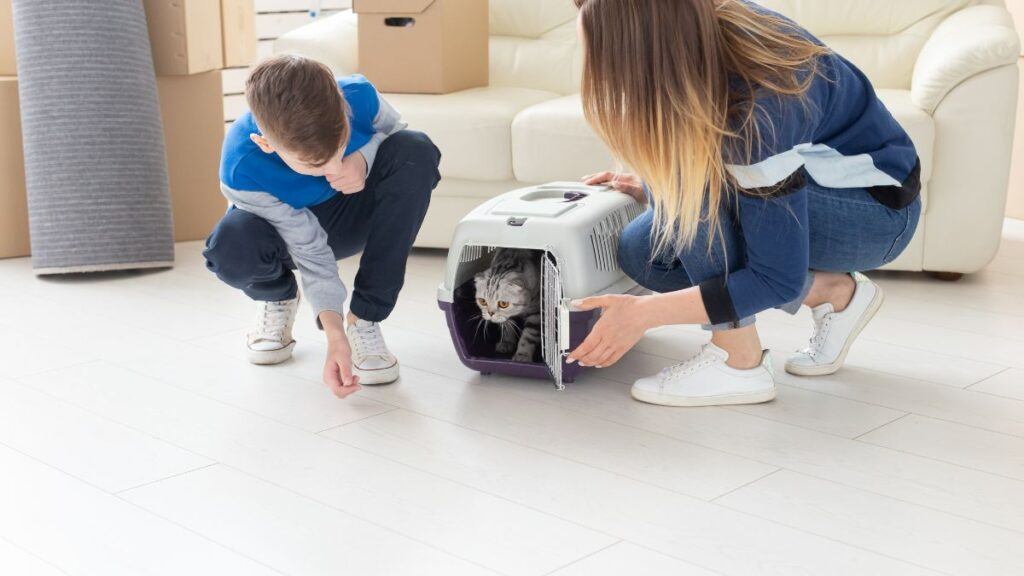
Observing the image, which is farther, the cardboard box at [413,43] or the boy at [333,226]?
the cardboard box at [413,43]

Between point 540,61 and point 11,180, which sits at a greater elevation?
point 540,61

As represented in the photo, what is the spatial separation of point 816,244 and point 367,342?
813 mm

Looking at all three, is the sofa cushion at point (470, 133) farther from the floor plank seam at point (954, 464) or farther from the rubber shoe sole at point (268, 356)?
the floor plank seam at point (954, 464)

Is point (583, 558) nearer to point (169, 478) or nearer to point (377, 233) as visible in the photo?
point (169, 478)

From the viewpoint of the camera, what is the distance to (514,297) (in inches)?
77.7

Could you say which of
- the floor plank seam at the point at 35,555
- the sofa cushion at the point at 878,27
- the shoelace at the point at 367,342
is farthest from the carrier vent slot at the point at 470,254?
the sofa cushion at the point at 878,27

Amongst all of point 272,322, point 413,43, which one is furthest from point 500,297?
point 413,43

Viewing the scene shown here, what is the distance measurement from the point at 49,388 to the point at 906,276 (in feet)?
6.48

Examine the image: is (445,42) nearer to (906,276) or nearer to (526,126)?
(526,126)

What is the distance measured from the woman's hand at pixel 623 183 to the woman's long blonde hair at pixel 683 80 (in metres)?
0.52

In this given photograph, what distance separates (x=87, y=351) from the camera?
7.29 feet

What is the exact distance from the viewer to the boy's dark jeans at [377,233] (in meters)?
1.97

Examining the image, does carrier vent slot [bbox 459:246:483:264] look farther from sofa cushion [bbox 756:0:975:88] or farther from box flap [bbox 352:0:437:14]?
sofa cushion [bbox 756:0:975:88]

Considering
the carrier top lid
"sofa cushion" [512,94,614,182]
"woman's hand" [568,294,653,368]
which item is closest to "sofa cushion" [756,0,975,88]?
"sofa cushion" [512,94,614,182]
